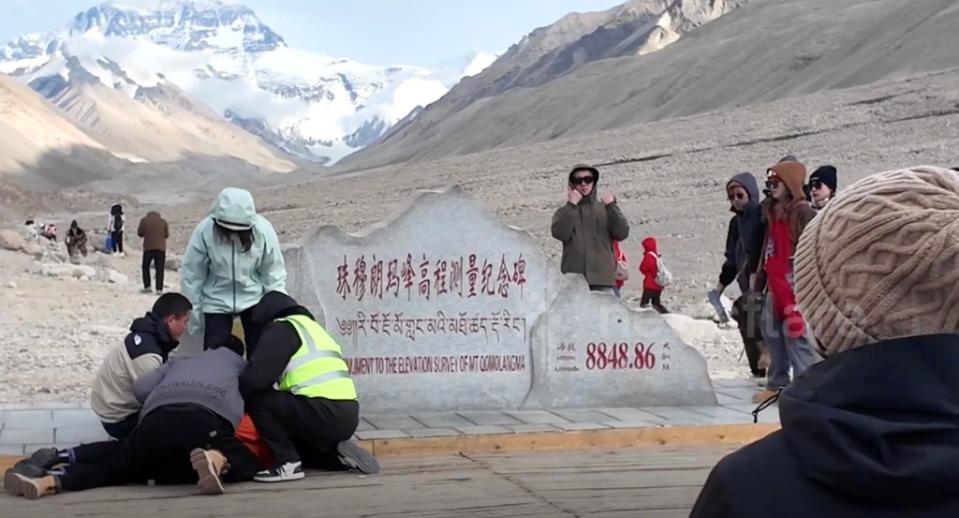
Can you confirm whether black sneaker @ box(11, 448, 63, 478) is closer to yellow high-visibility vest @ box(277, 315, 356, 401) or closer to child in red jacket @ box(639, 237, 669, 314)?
yellow high-visibility vest @ box(277, 315, 356, 401)

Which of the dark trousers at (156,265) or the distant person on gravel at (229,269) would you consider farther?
the dark trousers at (156,265)

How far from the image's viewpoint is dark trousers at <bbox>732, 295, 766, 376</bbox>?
924 cm

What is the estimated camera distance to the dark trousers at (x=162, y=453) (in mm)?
5953

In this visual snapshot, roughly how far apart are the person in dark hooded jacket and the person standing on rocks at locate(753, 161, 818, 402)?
6.48 metres

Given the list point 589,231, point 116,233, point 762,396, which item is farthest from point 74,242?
point 762,396

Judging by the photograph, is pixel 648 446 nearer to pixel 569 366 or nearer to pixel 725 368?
pixel 569 366

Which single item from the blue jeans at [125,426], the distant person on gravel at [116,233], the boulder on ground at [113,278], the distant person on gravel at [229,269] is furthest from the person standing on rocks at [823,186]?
the distant person on gravel at [116,233]

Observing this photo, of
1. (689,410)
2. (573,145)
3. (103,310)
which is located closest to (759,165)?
(573,145)

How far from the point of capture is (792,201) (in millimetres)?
8422

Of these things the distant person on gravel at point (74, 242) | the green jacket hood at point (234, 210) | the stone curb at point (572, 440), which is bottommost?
the stone curb at point (572, 440)

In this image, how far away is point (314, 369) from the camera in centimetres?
640

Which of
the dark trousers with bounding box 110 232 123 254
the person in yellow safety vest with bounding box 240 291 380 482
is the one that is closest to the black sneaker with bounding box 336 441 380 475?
the person in yellow safety vest with bounding box 240 291 380 482

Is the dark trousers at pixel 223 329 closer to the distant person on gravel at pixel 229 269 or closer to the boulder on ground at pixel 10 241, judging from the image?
the distant person on gravel at pixel 229 269

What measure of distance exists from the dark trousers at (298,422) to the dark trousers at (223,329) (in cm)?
117
